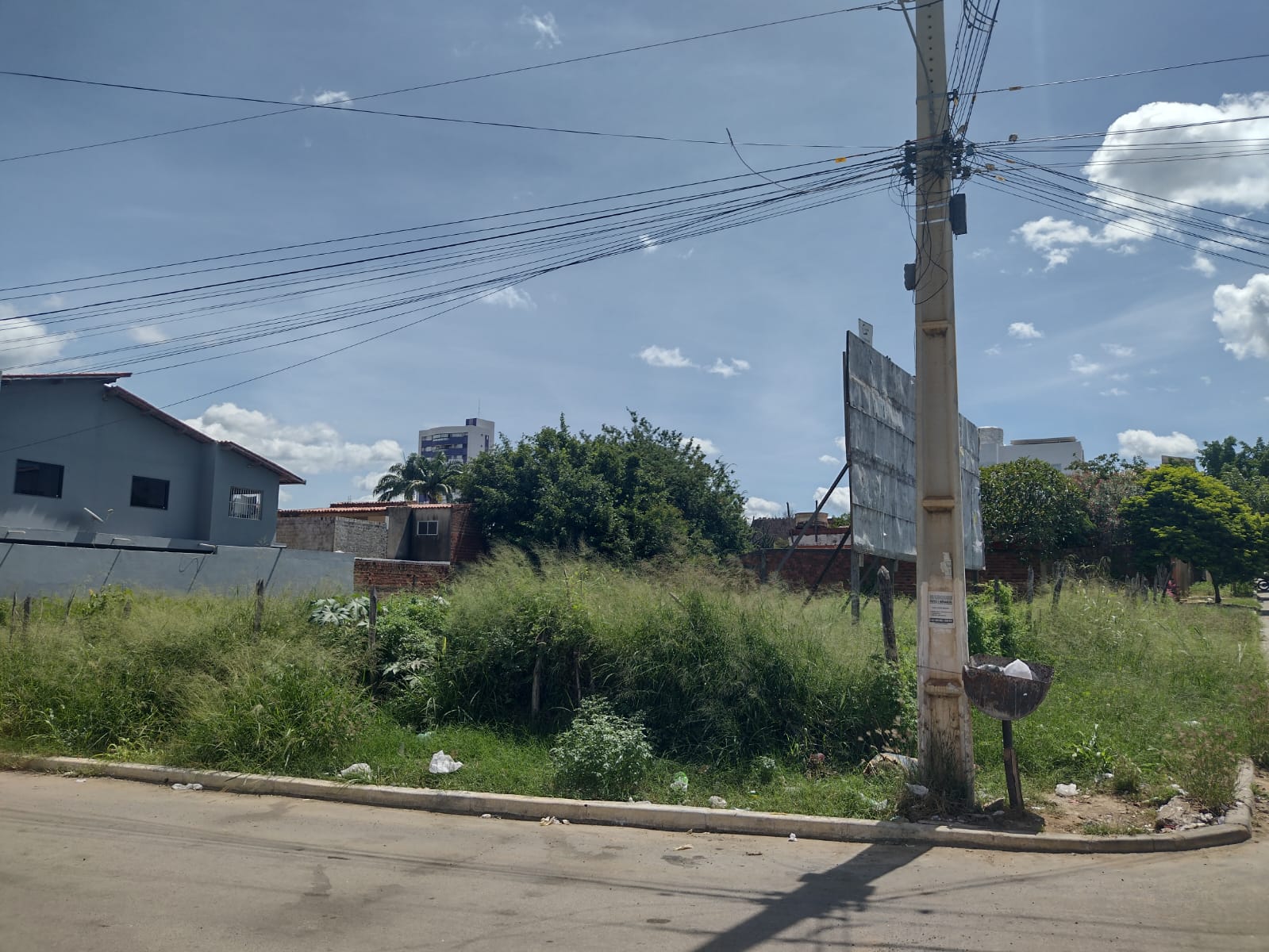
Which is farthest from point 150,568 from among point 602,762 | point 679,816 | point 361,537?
point 679,816

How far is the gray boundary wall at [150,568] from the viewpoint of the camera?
81.0ft

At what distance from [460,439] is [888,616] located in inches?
6302

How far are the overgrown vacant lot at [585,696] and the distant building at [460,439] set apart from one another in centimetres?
14026

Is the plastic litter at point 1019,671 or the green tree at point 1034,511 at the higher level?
the green tree at point 1034,511

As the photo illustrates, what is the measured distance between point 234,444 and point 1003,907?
3681cm

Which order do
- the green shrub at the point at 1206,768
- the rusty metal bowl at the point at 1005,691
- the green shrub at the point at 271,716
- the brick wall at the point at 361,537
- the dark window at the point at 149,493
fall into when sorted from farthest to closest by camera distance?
the brick wall at the point at 361,537 < the dark window at the point at 149,493 < the green shrub at the point at 271,716 < the green shrub at the point at 1206,768 < the rusty metal bowl at the point at 1005,691

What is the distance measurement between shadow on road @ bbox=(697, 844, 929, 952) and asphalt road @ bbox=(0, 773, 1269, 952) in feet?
0.06

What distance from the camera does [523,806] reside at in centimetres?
805

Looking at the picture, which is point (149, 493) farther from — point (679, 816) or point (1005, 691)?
point (1005, 691)

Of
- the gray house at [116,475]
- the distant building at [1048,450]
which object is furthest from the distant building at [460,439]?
the gray house at [116,475]

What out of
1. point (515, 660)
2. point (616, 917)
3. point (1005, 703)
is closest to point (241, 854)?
point (616, 917)

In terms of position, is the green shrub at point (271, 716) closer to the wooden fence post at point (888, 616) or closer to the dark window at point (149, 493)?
the wooden fence post at point (888, 616)

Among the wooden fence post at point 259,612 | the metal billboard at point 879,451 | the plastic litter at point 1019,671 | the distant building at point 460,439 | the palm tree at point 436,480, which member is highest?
the distant building at point 460,439

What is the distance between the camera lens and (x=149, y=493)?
35.0m
